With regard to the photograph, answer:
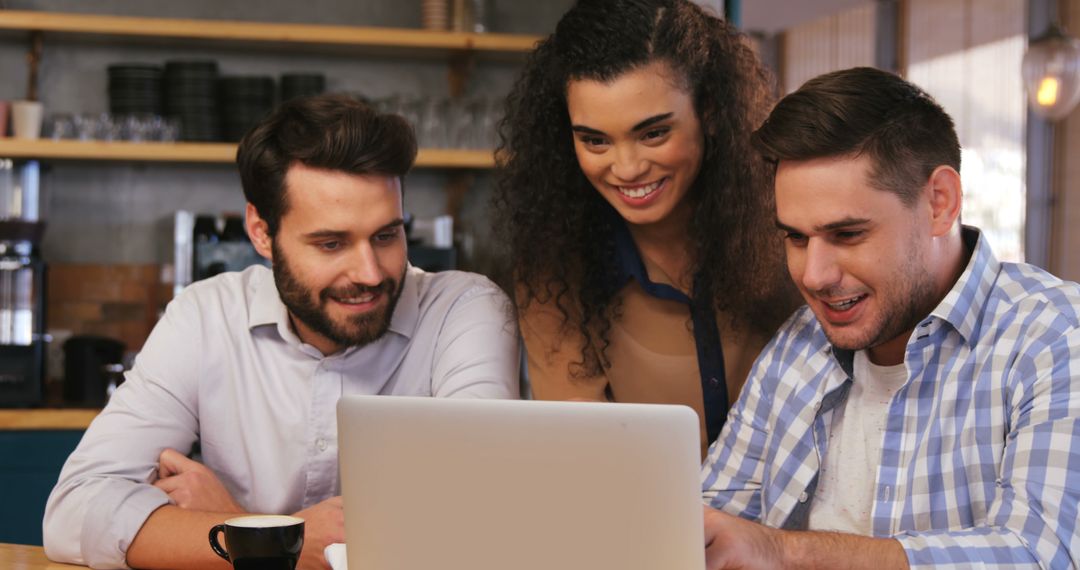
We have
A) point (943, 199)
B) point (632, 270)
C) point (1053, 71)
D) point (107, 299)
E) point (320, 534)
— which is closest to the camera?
point (320, 534)

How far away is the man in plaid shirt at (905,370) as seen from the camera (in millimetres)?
1338

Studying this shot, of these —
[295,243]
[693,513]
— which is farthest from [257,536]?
[295,243]

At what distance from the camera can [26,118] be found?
12.2ft

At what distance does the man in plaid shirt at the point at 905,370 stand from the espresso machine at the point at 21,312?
249 cm

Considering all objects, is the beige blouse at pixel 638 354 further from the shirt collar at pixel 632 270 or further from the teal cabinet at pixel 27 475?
the teal cabinet at pixel 27 475

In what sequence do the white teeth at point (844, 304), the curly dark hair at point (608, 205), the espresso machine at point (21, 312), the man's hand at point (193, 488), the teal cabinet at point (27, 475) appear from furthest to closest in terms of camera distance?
the espresso machine at point (21, 312)
the teal cabinet at point (27, 475)
the curly dark hair at point (608, 205)
the man's hand at point (193, 488)
the white teeth at point (844, 304)

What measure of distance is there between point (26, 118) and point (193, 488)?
2.45 m

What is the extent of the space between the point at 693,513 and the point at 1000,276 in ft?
2.52

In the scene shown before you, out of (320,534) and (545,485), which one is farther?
(320,534)

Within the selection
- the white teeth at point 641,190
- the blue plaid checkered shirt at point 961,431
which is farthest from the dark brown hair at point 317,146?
the blue plaid checkered shirt at point 961,431

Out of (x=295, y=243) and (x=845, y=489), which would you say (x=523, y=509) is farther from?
(x=295, y=243)

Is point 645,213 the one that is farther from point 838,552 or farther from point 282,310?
point 838,552

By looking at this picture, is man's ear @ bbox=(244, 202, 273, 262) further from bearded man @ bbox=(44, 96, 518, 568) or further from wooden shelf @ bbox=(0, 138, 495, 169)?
wooden shelf @ bbox=(0, 138, 495, 169)

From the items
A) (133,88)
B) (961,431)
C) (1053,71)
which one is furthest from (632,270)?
(1053,71)
